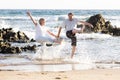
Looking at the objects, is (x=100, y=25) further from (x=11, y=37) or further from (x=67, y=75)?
(x=67, y=75)

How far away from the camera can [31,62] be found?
14852 millimetres

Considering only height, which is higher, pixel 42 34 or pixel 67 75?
pixel 42 34

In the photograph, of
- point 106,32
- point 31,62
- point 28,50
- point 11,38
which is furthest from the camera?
point 106,32

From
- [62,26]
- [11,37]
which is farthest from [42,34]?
[11,37]

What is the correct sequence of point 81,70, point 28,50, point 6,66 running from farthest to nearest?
point 28,50 → point 6,66 → point 81,70

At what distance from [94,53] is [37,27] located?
4462mm

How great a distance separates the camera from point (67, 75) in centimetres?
1175

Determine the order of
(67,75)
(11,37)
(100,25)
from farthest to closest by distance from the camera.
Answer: (100,25), (11,37), (67,75)

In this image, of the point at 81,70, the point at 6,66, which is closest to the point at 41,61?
the point at 6,66

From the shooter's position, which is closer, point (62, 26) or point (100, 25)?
point (62, 26)

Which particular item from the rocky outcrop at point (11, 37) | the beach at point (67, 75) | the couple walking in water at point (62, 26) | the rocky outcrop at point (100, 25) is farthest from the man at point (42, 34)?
the rocky outcrop at point (100, 25)

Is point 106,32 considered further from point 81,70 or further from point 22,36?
point 81,70

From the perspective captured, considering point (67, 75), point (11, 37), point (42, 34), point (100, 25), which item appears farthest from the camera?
point (100, 25)

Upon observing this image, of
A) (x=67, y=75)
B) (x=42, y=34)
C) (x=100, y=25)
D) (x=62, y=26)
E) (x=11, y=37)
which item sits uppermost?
(x=62, y=26)
